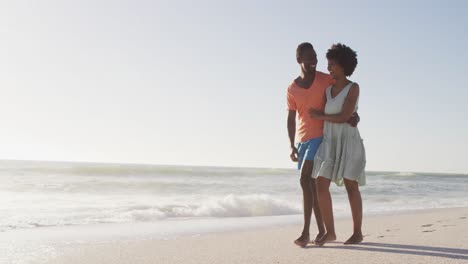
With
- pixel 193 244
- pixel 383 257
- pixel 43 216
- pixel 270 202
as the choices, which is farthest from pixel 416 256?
pixel 270 202

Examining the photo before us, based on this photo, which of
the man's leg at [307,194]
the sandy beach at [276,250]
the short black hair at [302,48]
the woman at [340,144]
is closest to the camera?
the sandy beach at [276,250]

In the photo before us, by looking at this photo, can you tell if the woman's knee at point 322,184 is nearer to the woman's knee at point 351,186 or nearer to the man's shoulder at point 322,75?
the woman's knee at point 351,186

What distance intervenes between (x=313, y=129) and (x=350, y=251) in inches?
41.5

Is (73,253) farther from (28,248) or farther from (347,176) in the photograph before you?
(347,176)

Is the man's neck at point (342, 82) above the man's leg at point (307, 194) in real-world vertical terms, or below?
above

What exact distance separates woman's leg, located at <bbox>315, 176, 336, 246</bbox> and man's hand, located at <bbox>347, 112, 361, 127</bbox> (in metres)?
0.51

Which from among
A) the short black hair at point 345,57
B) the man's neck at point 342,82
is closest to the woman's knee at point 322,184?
the man's neck at point 342,82

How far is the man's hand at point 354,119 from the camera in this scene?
159 inches

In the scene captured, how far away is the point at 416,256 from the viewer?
3.34 meters

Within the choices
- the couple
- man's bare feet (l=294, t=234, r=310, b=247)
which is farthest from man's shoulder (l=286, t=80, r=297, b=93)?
man's bare feet (l=294, t=234, r=310, b=247)

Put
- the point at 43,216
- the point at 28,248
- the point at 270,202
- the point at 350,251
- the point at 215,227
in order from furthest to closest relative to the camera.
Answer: the point at 270,202 < the point at 43,216 < the point at 215,227 < the point at 28,248 < the point at 350,251

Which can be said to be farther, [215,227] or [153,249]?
[215,227]

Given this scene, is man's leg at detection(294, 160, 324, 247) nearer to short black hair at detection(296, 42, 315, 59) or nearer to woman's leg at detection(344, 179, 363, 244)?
woman's leg at detection(344, 179, 363, 244)

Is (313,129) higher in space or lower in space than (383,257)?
Answer: higher
